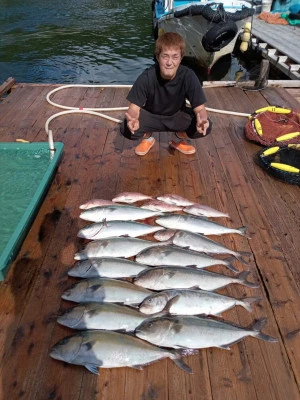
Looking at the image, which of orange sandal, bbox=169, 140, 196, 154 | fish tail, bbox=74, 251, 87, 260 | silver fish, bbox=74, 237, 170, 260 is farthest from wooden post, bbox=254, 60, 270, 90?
fish tail, bbox=74, 251, 87, 260

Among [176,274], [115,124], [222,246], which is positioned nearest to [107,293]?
[176,274]

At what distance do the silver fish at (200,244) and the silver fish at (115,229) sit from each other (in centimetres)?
28

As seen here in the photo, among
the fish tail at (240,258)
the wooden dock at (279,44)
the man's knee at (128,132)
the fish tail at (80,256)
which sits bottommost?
the wooden dock at (279,44)

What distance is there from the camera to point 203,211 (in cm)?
355

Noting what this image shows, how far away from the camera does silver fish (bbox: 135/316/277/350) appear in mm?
2242

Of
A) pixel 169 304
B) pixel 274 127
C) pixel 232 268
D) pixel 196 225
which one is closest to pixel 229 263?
pixel 232 268

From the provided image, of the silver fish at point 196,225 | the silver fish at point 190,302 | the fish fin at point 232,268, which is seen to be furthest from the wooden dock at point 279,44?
the silver fish at point 190,302

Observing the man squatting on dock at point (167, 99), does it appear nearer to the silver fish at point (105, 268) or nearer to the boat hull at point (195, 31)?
the silver fish at point (105, 268)

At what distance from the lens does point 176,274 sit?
2695 millimetres

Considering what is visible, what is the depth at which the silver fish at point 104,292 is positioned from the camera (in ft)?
8.26

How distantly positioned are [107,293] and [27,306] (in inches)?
26.1

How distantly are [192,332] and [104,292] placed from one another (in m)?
0.73

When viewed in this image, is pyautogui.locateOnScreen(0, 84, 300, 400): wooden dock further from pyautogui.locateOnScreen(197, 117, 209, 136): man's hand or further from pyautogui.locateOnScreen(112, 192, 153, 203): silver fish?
pyautogui.locateOnScreen(197, 117, 209, 136): man's hand

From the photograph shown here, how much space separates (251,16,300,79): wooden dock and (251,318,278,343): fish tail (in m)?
8.67
